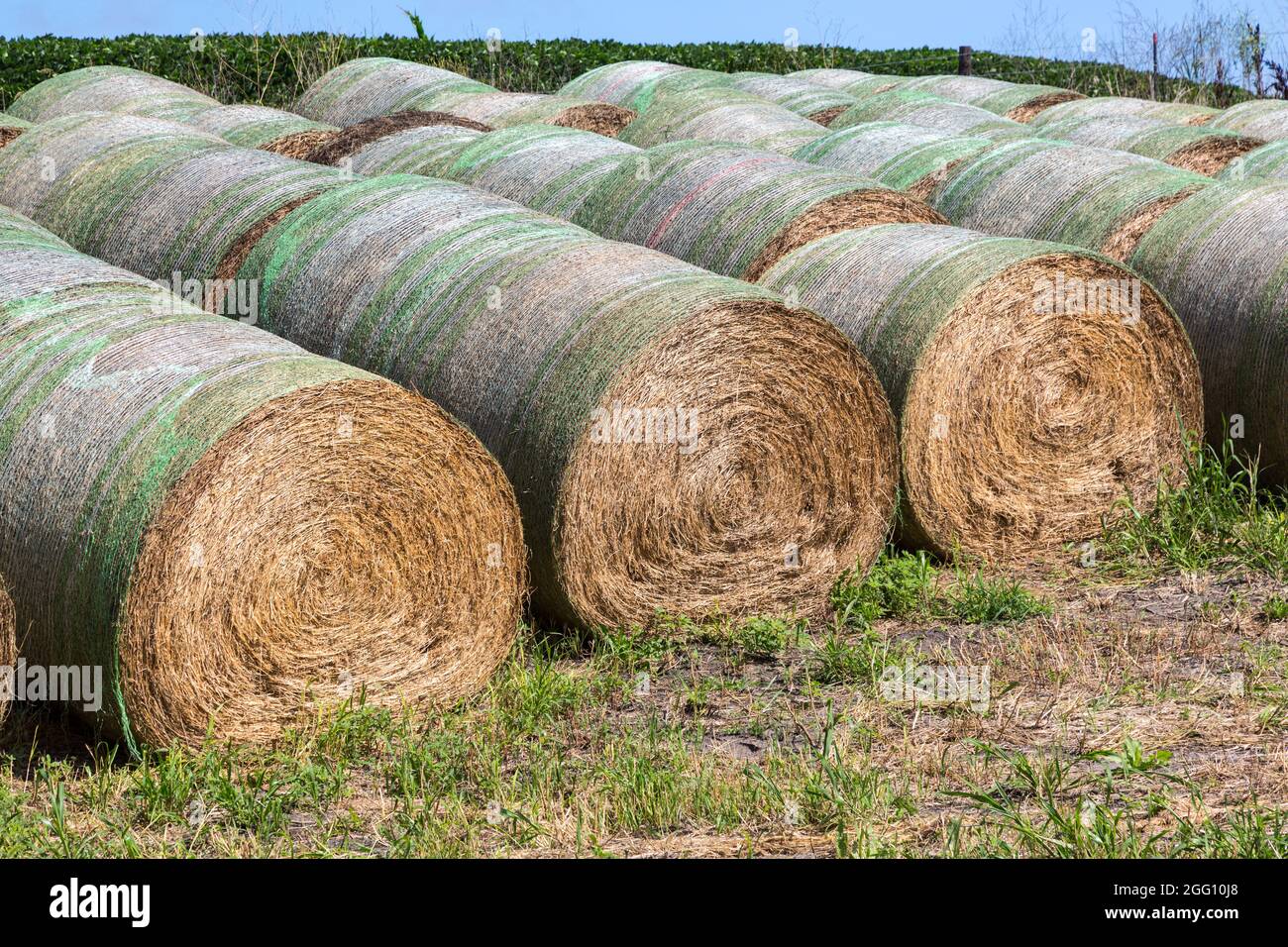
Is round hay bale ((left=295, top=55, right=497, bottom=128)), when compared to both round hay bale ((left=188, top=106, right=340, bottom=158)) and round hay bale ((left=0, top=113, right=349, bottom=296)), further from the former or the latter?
round hay bale ((left=0, top=113, right=349, bottom=296))

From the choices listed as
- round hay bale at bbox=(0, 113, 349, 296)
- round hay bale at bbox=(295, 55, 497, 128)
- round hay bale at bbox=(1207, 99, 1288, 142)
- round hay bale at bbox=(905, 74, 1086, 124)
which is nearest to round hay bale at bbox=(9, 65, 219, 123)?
round hay bale at bbox=(295, 55, 497, 128)

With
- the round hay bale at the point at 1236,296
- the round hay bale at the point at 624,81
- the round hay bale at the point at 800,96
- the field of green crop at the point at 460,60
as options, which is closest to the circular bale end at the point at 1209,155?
the round hay bale at the point at 1236,296

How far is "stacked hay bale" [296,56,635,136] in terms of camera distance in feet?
40.7

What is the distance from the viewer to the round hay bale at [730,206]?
7.52 m

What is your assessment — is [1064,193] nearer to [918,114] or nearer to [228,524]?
[918,114]

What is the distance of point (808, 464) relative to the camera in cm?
640

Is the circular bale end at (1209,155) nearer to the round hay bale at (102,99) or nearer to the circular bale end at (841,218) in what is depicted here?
the circular bale end at (841,218)

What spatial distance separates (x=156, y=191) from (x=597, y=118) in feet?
18.4

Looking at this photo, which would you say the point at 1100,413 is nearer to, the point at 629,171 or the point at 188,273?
the point at 629,171

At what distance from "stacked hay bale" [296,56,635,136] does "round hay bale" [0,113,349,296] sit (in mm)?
4438

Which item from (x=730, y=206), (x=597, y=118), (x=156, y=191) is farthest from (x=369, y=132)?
(x=597, y=118)

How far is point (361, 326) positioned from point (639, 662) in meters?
1.85

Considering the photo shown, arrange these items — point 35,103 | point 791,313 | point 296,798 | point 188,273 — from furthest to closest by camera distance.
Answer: point 35,103
point 188,273
point 791,313
point 296,798

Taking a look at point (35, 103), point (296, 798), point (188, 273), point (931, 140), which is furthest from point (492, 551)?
point (35, 103)
